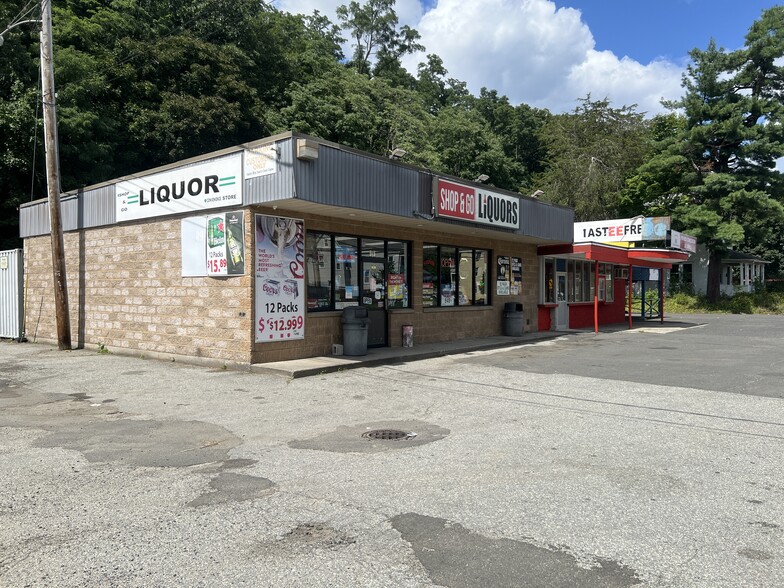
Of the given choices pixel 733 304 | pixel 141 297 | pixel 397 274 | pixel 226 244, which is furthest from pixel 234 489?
pixel 733 304

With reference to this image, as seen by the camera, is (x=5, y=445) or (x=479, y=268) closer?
(x=5, y=445)

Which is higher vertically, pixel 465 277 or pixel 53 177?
pixel 53 177

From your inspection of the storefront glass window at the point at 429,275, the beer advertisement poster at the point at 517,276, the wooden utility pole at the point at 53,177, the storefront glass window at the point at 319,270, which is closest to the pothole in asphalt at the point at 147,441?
the storefront glass window at the point at 319,270

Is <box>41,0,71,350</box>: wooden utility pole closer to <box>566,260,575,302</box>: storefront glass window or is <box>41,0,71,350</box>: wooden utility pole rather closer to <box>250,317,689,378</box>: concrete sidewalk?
<box>250,317,689,378</box>: concrete sidewalk

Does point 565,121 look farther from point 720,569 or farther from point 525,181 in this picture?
point 720,569

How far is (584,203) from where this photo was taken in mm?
45500

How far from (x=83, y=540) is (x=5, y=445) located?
343 centimetres

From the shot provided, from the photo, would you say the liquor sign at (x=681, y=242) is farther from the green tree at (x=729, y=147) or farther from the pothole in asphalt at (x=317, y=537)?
the pothole in asphalt at (x=317, y=537)

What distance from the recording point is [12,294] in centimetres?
1866

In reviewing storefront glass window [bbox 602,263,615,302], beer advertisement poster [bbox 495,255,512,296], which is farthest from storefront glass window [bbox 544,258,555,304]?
storefront glass window [bbox 602,263,615,302]

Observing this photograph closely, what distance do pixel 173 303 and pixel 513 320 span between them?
10.9 m

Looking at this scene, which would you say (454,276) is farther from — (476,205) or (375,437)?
(375,437)

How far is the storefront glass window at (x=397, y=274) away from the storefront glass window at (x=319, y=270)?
7.14 ft

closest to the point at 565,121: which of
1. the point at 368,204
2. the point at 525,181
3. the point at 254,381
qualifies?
the point at 525,181
